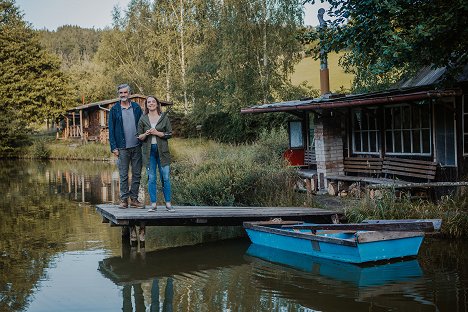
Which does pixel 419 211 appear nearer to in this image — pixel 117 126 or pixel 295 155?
pixel 117 126

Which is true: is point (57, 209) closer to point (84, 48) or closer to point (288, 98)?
point (288, 98)

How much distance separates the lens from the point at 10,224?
16250 millimetres

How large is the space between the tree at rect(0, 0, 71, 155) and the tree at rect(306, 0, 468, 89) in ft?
146

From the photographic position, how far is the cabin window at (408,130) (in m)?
16.0

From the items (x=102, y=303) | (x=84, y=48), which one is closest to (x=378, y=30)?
(x=102, y=303)

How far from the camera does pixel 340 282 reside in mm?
9727

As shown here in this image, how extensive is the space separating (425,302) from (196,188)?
7.89 metres

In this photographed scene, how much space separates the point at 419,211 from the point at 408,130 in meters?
4.67

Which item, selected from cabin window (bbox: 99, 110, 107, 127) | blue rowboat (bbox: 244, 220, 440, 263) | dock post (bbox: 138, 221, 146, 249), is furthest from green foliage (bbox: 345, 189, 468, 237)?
cabin window (bbox: 99, 110, 107, 127)

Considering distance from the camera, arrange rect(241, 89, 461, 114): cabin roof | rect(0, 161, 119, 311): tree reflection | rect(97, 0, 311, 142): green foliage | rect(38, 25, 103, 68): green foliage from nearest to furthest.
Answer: rect(0, 161, 119, 311): tree reflection → rect(241, 89, 461, 114): cabin roof → rect(97, 0, 311, 142): green foliage → rect(38, 25, 103, 68): green foliage

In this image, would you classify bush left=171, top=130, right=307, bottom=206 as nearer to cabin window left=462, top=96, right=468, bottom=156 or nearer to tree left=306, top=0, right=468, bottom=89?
tree left=306, top=0, right=468, bottom=89

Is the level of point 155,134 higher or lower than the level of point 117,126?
lower

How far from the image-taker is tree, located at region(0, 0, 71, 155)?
183ft

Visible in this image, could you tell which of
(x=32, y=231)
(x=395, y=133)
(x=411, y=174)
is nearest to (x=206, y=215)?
(x=32, y=231)
